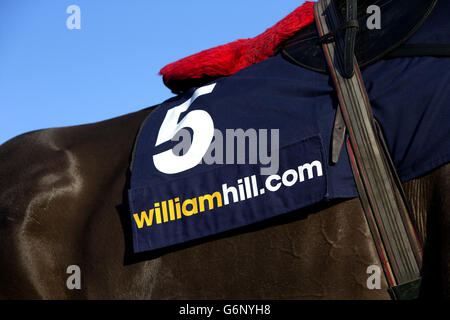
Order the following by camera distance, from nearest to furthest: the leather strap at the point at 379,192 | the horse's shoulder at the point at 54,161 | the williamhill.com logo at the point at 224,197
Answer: the leather strap at the point at 379,192 → the williamhill.com logo at the point at 224,197 → the horse's shoulder at the point at 54,161

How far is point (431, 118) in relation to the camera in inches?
72.2

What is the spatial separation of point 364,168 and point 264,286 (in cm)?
65

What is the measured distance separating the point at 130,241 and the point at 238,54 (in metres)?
1.18

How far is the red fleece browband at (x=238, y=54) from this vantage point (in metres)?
2.43

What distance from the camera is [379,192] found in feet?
6.21

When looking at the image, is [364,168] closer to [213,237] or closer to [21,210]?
[213,237]

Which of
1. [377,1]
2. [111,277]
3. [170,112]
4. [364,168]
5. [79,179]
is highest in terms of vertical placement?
[377,1]

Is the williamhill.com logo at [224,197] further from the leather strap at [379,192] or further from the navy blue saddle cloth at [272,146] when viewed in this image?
the leather strap at [379,192]

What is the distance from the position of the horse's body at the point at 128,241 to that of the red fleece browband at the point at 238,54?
0.39 meters

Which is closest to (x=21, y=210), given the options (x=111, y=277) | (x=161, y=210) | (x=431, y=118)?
(x=111, y=277)

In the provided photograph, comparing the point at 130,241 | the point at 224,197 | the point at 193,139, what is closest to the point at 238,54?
the point at 193,139

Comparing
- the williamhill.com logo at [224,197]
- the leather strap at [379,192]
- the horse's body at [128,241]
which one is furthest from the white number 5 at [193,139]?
the leather strap at [379,192]
